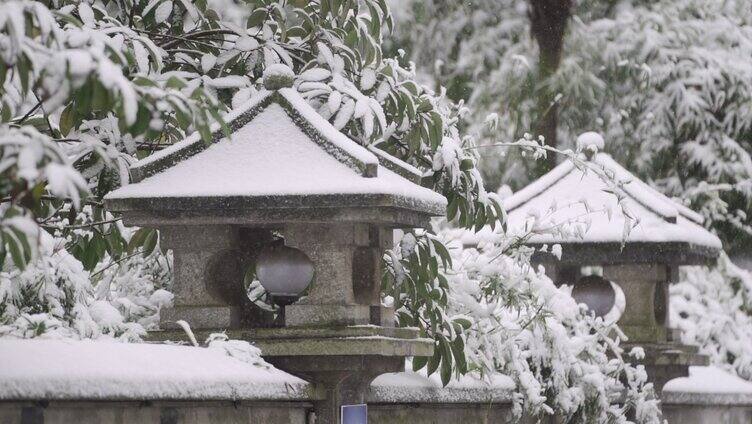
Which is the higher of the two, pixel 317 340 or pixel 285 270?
pixel 285 270

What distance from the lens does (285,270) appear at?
7.41m

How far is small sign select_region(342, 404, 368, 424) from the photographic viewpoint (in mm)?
7629

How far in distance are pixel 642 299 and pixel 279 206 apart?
16.6 ft

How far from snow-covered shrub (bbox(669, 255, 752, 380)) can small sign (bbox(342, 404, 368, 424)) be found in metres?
7.44

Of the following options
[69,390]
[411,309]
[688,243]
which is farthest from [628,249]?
[69,390]

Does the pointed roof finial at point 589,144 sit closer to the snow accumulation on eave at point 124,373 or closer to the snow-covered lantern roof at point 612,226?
the snow-covered lantern roof at point 612,226

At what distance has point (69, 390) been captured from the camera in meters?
5.66

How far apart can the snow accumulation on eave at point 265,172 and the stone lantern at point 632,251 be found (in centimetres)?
398

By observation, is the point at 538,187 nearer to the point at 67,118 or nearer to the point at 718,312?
the point at 718,312

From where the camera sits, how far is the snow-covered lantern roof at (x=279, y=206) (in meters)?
7.24

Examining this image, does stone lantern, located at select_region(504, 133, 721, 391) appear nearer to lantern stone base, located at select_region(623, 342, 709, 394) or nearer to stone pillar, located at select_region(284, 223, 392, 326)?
lantern stone base, located at select_region(623, 342, 709, 394)

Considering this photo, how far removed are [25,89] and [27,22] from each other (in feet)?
1.00

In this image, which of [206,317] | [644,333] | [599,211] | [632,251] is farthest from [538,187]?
[206,317]

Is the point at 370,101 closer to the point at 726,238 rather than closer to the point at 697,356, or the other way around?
the point at 697,356
